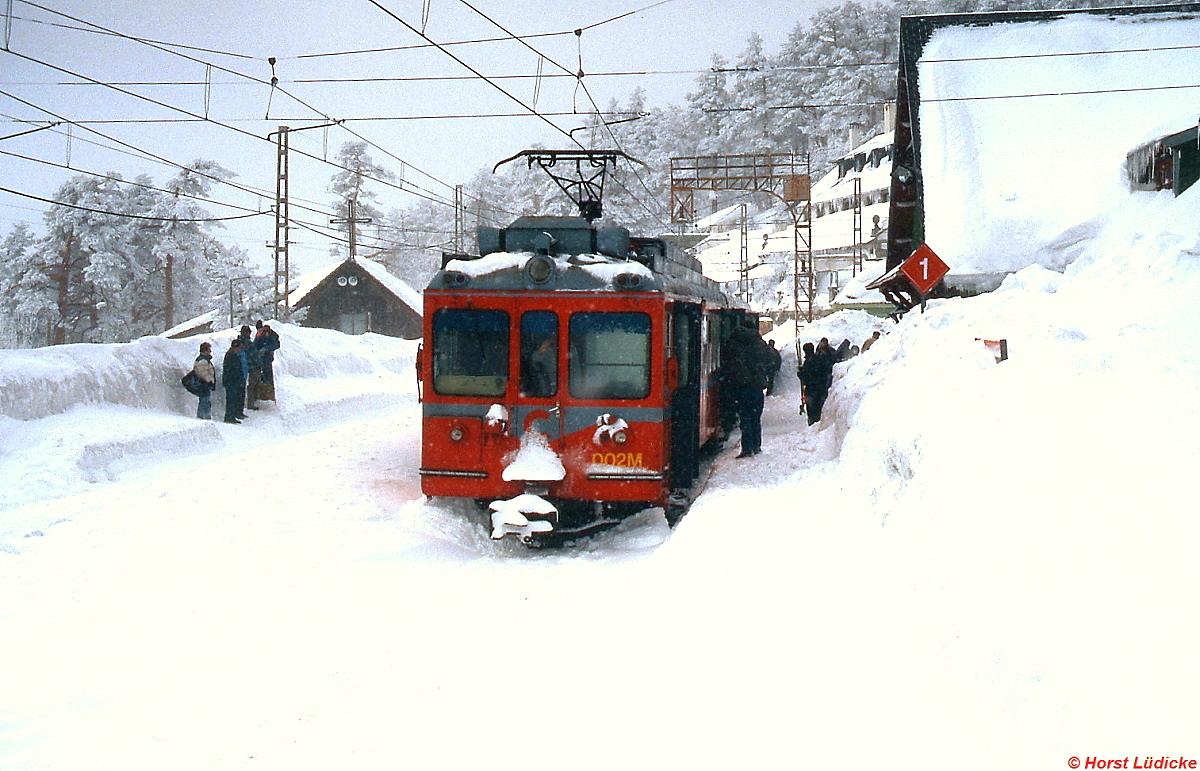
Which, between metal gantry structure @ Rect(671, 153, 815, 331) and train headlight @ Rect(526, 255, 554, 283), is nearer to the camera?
train headlight @ Rect(526, 255, 554, 283)

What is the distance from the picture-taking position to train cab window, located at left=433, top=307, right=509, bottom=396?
974cm

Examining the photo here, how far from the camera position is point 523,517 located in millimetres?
9125

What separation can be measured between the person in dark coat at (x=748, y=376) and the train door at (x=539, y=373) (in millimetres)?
3559

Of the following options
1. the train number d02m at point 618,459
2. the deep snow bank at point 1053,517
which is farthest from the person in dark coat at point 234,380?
the deep snow bank at point 1053,517

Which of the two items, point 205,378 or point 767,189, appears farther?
point 767,189

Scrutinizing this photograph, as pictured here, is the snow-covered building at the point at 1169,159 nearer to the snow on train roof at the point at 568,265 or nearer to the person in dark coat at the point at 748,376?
the person in dark coat at the point at 748,376

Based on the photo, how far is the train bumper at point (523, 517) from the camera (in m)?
9.12

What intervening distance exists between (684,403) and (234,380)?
10205 millimetres

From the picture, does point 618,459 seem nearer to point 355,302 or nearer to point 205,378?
point 205,378

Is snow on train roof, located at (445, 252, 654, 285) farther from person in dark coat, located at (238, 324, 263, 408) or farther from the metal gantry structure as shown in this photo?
the metal gantry structure

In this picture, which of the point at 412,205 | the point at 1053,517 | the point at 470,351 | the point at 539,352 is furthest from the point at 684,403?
the point at 412,205

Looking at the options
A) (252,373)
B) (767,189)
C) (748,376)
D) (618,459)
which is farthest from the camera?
(767,189)

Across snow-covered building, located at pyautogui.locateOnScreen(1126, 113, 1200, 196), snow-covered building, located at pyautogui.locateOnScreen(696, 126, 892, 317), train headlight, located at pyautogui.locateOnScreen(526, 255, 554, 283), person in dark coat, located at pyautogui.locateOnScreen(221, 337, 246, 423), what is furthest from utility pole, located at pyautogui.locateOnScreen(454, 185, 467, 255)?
train headlight, located at pyautogui.locateOnScreen(526, 255, 554, 283)

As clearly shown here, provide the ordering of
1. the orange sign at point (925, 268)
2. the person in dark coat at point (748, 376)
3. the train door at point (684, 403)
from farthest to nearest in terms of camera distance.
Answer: the person in dark coat at point (748, 376)
the orange sign at point (925, 268)
the train door at point (684, 403)
